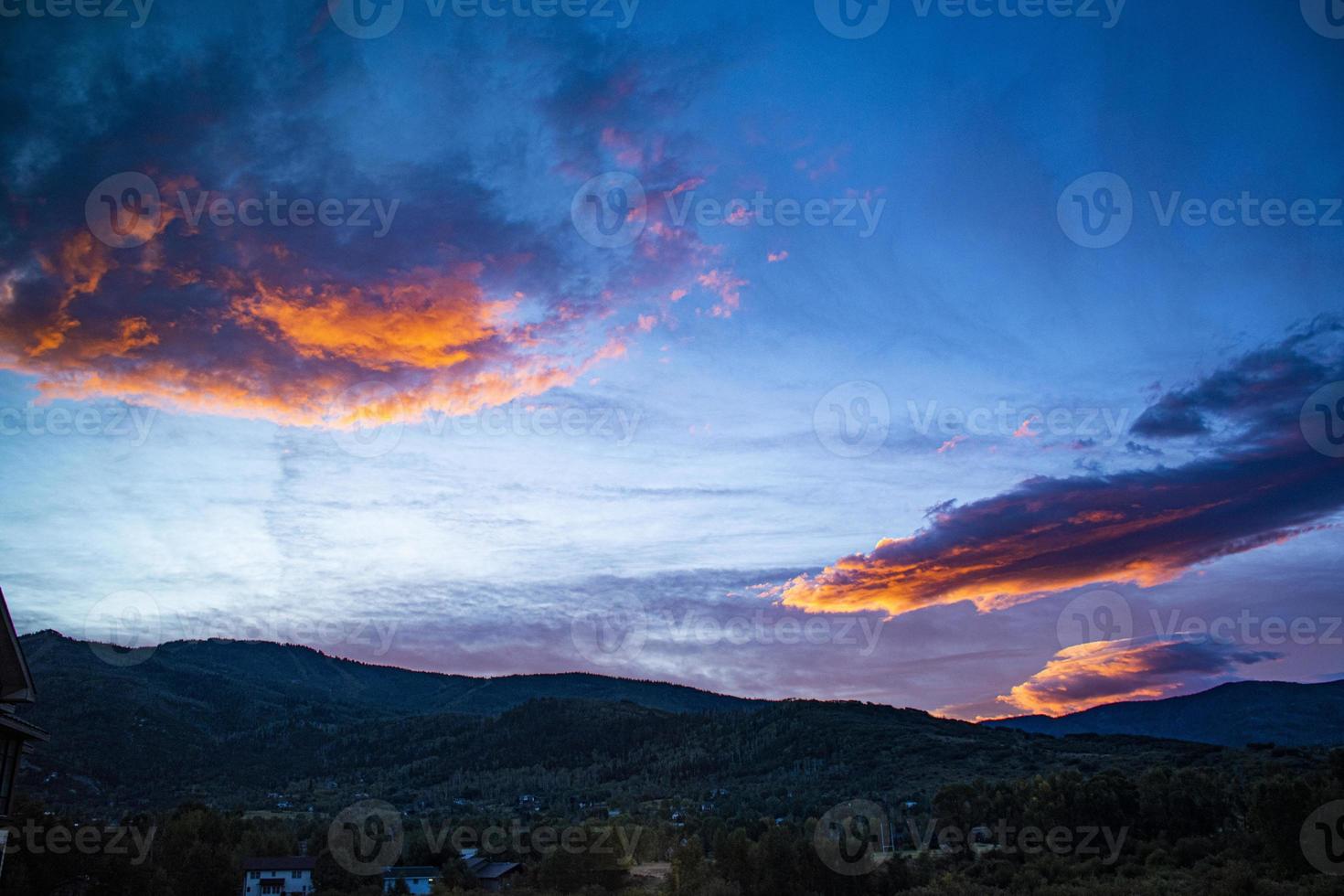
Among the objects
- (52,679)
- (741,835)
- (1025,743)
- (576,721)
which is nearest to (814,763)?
(1025,743)

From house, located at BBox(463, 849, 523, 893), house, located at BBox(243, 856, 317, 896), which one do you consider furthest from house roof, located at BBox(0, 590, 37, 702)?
house, located at BBox(243, 856, 317, 896)

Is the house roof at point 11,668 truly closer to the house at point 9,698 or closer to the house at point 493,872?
the house at point 9,698

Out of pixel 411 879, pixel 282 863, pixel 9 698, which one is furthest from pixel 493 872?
pixel 9 698

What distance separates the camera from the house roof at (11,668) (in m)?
19.6

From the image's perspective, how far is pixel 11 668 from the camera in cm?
1992

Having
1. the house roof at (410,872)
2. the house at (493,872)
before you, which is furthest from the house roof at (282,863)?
the house at (493,872)

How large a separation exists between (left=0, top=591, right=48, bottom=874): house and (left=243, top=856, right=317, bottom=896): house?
47890 mm

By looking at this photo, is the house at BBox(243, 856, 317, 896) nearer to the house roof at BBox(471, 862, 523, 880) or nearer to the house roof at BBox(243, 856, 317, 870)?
the house roof at BBox(243, 856, 317, 870)

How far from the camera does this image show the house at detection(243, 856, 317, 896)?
204ft

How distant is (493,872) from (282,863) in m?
15.2

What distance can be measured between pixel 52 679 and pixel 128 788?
125 feet

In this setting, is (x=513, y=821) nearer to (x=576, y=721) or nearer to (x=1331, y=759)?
(x=1331, y=759)

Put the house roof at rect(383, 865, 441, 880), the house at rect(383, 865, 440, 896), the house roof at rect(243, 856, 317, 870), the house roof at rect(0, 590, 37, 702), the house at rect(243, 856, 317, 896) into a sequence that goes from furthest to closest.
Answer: the house roof at rect(383, 865, 441, 880) → the house roof at rect(243, 856, 317, 870) → the house at rect(243, 856, 317, 896) → the house at rect(383, 865, 440, 896) → the house roof at rect(0, 590, 37, 702)

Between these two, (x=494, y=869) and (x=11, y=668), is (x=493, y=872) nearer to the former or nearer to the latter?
(x=494, y=869)
